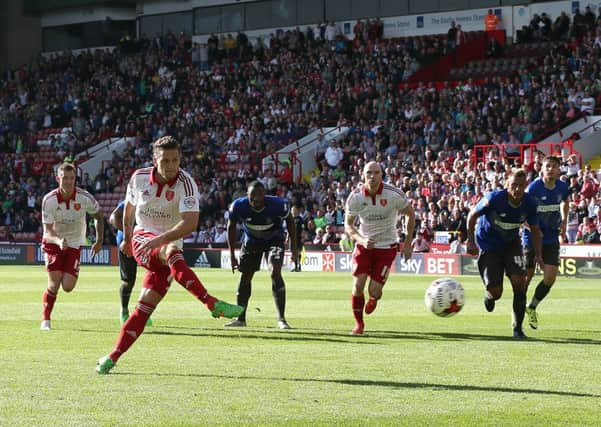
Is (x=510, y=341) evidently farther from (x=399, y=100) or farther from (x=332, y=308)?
(x=399, y=100)

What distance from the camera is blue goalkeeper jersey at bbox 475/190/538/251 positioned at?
51.0 ft

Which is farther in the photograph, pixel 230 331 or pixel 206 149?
pixel 206 149

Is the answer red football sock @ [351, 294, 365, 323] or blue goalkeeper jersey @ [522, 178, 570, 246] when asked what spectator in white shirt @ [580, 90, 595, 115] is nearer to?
blue goalkeeper jersey @ [522, 178, 570, 246]

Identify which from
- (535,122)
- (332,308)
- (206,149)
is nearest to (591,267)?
(535,122)

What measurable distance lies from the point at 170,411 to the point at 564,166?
30085mm

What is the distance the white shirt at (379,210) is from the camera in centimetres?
1594

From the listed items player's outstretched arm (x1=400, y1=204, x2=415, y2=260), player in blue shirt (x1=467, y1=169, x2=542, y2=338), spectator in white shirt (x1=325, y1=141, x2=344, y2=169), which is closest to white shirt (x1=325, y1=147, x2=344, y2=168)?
spectator in white shirt (x1=325, y1=141, x2=344, y2=169)

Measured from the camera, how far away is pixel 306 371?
11.6 m

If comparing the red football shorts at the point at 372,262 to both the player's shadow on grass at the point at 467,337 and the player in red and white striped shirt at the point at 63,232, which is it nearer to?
the player's shadow on grass at the point at 467,337

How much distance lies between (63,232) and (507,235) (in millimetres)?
6135

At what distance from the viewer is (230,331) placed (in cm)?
1634

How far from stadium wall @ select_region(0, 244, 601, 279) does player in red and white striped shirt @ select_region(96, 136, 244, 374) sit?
16.8 metres

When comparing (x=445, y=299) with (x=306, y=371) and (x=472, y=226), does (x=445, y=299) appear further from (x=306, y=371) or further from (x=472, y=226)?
(x=306, y=371)

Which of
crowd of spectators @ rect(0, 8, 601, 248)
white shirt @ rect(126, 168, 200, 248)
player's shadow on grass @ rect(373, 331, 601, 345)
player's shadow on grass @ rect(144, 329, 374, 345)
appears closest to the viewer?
white shirt @ rect(126, 168, 200, 248)
